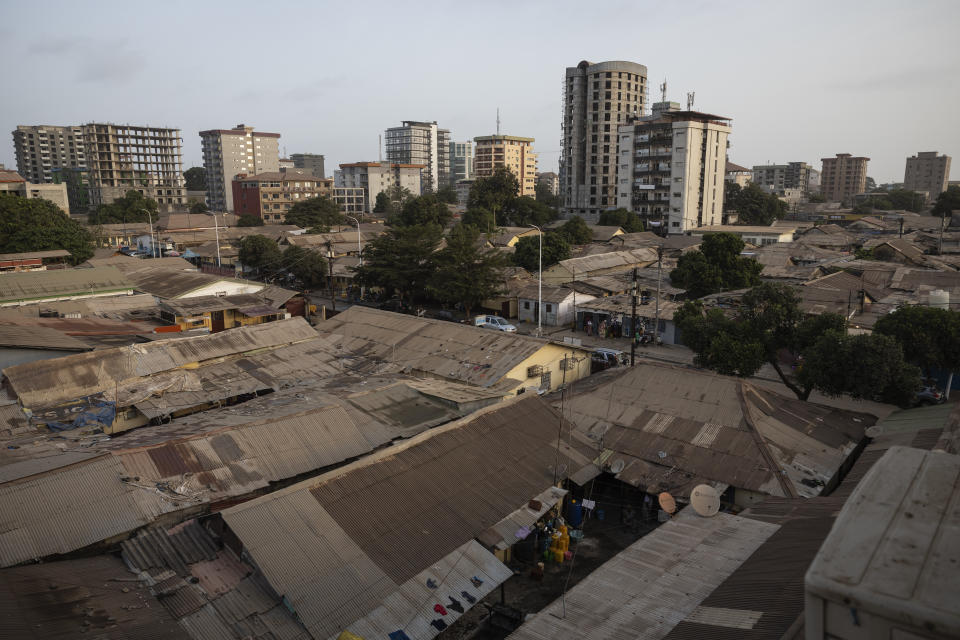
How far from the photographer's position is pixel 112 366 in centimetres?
2189

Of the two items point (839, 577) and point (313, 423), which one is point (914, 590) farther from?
point (313, 423)

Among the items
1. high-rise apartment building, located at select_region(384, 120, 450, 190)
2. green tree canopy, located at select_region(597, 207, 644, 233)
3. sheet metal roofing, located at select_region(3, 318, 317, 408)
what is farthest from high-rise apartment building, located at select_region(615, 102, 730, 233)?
high-rise apartment building, located at select_region(384, 120, 450, 190)

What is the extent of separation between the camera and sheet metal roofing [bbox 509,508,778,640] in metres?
9.82

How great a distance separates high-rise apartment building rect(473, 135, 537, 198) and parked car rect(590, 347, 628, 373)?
105471 millimetres

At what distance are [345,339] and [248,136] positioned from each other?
118318 millimetres

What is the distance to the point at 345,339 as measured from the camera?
3005cm

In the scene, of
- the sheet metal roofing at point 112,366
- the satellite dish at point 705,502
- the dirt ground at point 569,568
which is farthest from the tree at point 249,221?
the satellite dish at point 705,502

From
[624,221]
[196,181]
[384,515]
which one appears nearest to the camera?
[384,515]

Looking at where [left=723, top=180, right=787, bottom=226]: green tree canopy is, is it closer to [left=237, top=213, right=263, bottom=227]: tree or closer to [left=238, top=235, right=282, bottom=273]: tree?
[left=238, top=235, right=282, bottom=273]: tree

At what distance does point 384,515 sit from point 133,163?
131198 millimetres

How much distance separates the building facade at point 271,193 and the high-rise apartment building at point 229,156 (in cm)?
2613

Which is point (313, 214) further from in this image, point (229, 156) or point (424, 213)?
point (229, 156)

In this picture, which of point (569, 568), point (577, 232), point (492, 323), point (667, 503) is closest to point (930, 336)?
point (667, 503)

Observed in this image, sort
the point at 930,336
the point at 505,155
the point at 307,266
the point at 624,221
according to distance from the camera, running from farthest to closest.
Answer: the point at 505,155 < the point at 624,221 < the point at 307,266 < the point at 930,336
